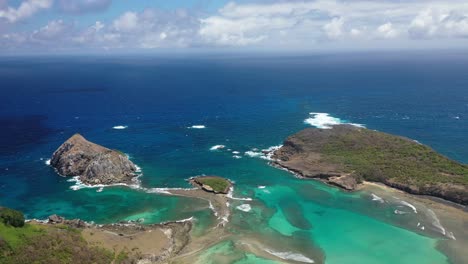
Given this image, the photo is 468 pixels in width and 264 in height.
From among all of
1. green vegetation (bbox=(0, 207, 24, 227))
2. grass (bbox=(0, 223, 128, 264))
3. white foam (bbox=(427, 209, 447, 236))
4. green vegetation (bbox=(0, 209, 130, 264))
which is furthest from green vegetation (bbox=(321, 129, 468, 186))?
green vegetation (bbox=(0, 207, 24, 227))

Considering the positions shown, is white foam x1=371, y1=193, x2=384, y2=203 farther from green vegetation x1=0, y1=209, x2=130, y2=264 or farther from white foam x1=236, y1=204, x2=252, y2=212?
green vegetation x1=0, y1=209, x2=130, y2=264

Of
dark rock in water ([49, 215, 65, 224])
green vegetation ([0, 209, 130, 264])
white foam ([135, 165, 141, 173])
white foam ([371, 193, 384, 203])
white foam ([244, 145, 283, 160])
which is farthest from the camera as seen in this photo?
white foam ([244, 145, 283, 160])

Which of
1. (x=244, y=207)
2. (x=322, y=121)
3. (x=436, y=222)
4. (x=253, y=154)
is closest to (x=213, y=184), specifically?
(x=244, y=207)

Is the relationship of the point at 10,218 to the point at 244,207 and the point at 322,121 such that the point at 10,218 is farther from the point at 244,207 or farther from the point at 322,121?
the point at 322,121

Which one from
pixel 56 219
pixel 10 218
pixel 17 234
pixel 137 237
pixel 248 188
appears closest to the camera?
pixel 17 234

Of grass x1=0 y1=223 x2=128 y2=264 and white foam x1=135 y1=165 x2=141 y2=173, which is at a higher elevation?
grass x1=0 y1=223 x2=128 y2=264
